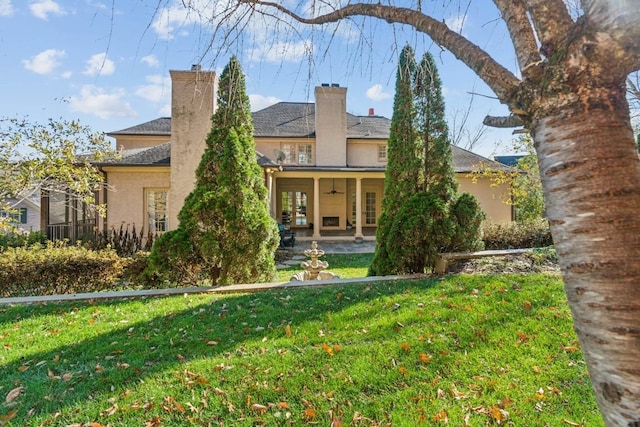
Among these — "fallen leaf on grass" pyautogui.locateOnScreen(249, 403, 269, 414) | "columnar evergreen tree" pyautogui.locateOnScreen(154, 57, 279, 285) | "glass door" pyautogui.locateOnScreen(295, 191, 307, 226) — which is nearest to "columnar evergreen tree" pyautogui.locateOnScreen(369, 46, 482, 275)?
"columnar evergreen tree" pyautogui.locateOnScreen(154, 57, 279, 285)

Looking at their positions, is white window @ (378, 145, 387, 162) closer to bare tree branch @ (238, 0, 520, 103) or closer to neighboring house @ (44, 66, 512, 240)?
neighboring house @ (44, 66, 512, 240)

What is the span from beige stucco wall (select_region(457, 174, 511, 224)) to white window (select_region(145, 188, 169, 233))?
530 inches

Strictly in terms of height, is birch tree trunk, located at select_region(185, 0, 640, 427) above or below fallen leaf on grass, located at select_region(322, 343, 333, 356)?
above

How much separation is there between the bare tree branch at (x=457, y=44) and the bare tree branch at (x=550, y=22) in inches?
5.9

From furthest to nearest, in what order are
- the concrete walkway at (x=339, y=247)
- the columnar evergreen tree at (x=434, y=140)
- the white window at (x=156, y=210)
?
the concrete walkway at (x=339, y=247) → the white window at (x=156, y=210) → the columnar evergreen tree at (x=434, y=140)

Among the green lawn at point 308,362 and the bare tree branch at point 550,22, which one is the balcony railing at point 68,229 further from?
the bare tree branch at point 550,22

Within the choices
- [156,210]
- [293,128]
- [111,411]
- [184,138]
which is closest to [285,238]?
[156,210]

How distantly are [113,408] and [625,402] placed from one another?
3.19 m

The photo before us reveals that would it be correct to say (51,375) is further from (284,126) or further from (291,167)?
(284,126)

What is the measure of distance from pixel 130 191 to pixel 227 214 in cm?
872

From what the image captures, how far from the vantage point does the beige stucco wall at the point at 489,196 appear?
54.2 ft

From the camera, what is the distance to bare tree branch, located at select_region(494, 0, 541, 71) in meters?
1.23

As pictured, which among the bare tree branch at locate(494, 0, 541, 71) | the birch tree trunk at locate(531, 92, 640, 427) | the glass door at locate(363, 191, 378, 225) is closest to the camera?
the birch tree trunk at locate(531, 92, 640, 427)

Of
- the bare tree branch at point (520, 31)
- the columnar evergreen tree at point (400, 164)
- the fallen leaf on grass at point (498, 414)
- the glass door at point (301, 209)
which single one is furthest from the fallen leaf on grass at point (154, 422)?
the glass door at point (301, 209)
